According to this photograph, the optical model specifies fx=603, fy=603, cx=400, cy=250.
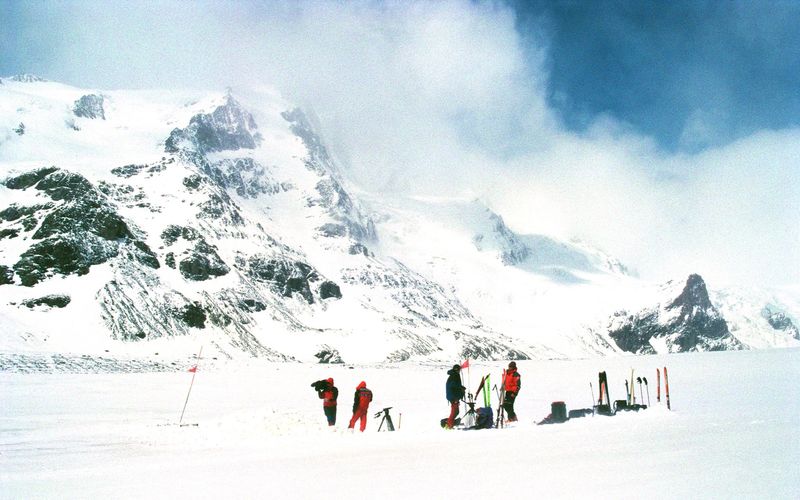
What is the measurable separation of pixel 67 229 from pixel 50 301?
759 inches

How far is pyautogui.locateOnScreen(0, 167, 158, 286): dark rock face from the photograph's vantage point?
111 meters

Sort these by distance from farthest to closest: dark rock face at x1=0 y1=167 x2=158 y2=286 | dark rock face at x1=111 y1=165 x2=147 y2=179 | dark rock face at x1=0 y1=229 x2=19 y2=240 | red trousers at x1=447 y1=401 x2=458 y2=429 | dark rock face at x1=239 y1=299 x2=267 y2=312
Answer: dark rock face at x1=111 y1=165 x2=147 y2=179 < dark rock face at x1=239 y1=299 x2=267 y2=312 < dark rock face at x1=0 y1=229 x2=19 y2=240 < dark rock face at x1=0 y1=167 x2=158 y2=286 < red trousers at x1=447 y1=401 x2=458 y2=429

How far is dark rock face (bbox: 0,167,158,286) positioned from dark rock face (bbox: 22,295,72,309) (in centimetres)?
514

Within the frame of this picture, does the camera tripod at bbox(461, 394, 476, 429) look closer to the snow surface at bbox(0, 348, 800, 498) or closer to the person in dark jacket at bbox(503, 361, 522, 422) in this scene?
the snow surface at bbox(0, 348, 800, 498)

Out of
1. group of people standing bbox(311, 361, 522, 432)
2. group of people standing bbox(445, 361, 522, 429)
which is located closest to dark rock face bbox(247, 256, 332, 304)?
group of people standing bbox(311, 361, 522, 432)

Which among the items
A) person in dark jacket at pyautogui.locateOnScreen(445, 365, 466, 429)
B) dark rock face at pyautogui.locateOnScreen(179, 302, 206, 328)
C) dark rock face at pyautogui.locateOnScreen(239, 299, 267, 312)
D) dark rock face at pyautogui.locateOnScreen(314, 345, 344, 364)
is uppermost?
dark rock face at pyautogui.locateOnScreen(239, 299, 267, 312)

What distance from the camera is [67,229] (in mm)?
117312

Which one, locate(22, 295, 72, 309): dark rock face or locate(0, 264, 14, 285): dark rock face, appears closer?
locate(22, 295, 72, 309): dark rock face

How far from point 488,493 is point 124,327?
357 ft

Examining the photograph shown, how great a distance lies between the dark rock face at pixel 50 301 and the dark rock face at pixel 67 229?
5142 millimetres

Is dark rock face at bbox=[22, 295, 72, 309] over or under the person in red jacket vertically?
over

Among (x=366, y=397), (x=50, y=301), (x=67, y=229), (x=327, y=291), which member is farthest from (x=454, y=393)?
(x=327, y=291)

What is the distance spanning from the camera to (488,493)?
9.86m

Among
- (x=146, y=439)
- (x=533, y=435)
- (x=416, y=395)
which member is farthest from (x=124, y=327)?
(x=533, y=435)
